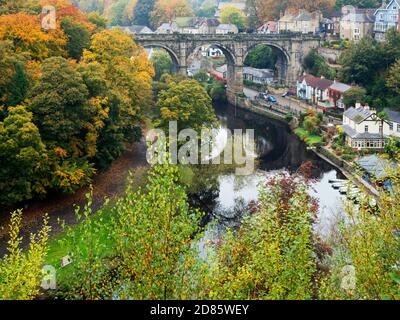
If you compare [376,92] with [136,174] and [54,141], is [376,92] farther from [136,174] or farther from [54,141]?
[54,141]

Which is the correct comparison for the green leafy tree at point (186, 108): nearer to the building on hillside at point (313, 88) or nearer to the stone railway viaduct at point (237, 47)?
the building on hillside at point (313, 88)

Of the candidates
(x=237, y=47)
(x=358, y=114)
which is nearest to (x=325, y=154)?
(x=358, y=114)

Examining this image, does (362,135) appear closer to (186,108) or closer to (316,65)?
(186,108)

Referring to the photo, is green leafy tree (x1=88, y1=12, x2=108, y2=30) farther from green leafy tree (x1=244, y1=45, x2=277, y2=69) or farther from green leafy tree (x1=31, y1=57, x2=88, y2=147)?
green leafy tree (x1=244, y1=45, x2=277, y2=69)

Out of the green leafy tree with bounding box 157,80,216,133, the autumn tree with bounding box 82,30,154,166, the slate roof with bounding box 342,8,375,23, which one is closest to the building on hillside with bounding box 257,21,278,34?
the slate roof with bounding box 342,8,375,23

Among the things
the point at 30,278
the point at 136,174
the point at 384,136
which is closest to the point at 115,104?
the point at 136,174
